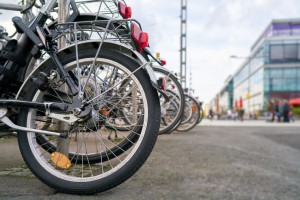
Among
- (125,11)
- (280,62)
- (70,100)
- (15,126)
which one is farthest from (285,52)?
(15,126)

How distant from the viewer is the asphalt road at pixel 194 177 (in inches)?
87.4

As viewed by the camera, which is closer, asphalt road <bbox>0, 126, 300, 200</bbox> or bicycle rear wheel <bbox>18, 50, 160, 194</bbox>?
bicycle rear wheel <bbox>18, 50, 160, 194</bbox>

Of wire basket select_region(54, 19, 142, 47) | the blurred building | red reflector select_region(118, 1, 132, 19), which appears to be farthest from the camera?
the blurred building

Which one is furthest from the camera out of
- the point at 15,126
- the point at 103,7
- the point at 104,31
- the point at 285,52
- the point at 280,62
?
the point at 280,62

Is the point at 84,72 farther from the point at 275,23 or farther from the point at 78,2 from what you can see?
the point at 275,23

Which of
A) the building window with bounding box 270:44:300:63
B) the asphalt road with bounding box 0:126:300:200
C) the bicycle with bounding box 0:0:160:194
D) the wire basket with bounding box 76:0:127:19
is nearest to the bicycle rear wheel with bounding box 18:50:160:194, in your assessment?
the bicycle with bounding box 0:0:160:194

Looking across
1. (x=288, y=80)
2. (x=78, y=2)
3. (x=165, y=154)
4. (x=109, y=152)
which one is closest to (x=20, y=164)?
(x=109, y=152)

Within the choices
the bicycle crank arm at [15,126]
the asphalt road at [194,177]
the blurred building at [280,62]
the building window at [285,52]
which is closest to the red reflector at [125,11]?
the bicycle crank arm at [15,126]

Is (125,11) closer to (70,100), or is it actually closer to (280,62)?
(70,100)

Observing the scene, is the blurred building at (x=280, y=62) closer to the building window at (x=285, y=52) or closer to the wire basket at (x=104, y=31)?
the building window at (x=285, y=52)

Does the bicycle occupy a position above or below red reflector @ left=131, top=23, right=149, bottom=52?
below

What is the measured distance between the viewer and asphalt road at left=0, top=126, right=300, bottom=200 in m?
2.22

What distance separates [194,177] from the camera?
3512mm

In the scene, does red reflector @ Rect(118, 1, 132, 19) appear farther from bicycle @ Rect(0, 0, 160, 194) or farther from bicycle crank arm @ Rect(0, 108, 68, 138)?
bicycle crank arm @ Rect(0, 108, 68, 138)
